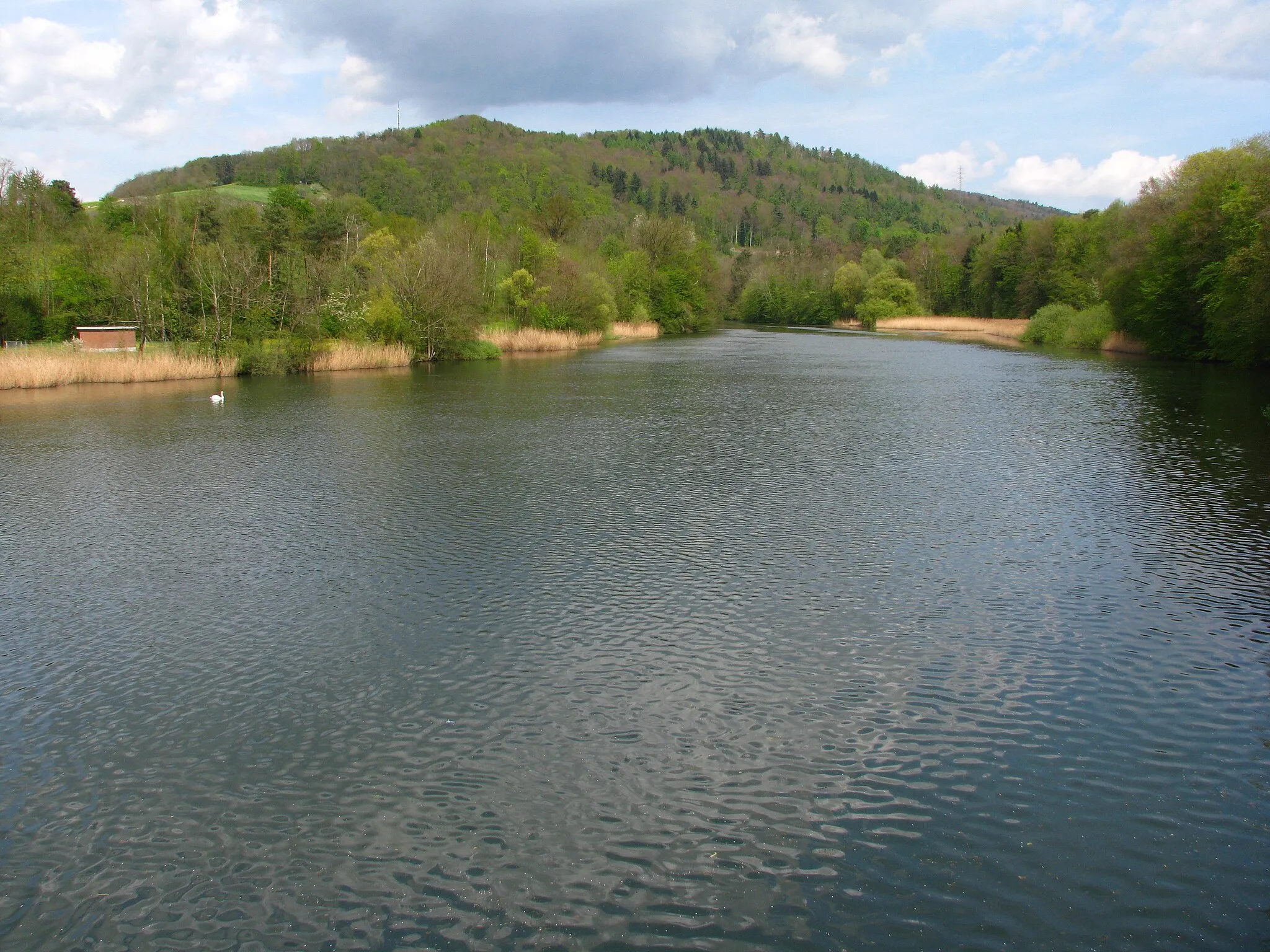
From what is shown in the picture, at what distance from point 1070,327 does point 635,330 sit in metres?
29.3

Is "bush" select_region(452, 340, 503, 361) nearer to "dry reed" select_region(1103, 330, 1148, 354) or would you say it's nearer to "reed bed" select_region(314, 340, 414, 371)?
"reed bed" select_region(314, 340, 414, 371)

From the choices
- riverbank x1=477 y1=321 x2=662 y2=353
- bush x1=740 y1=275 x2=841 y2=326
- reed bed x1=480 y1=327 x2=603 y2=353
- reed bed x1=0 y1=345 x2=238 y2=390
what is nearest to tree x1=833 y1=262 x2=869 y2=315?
bush x1=740 y1=275 x2=841 y2=326

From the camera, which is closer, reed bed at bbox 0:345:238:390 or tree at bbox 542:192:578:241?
reed bed at bbox 0:345:238:390

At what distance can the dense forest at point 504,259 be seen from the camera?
3462 cm

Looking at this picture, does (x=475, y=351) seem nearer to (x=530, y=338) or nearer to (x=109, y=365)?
(x=530, y=338)

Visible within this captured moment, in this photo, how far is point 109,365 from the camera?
30.8 m

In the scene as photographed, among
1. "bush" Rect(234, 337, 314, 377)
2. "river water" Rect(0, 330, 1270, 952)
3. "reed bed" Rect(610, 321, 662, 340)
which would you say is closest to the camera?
"river water" Rect(0, 330, 1270, 952)

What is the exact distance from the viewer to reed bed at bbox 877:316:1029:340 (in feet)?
206

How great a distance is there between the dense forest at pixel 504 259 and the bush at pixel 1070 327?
18 centimetres

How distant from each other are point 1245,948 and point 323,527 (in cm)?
1119

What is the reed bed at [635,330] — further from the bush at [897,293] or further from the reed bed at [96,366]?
the reed bed at [96,366]

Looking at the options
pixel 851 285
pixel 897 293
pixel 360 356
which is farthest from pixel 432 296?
pixel 851 285

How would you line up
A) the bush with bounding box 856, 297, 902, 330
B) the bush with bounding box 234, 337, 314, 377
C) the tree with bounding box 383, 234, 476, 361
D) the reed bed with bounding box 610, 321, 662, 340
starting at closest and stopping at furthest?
the bush with bounding box 234, 337, 314, 377 → the tree with bounding box 383, 234, 476, 361 → the reed bed with bounding box 610, 321, 662, 340 → the bush with bounding box 856, 297, 902, 330

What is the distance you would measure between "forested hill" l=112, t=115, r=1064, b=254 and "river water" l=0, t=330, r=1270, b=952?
5799 cm
